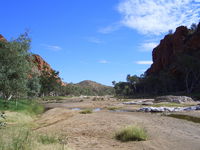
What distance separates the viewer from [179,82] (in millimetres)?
105188

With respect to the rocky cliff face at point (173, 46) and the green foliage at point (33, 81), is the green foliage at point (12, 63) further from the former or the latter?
the rocky cliff face at point (173, 46)

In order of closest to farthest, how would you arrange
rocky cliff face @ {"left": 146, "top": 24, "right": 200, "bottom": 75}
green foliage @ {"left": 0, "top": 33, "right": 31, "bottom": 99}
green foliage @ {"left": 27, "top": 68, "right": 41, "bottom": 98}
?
green foliage @ {"left": 0, "top": 33, "right": 31, "bottom": 99}, green foliage @ {"left": 27, "top": 68, "right": 41, "bottom": 98}, rocky cliff face @ {"left": 146, "top": 24, "right": 200, "bottom": 75}

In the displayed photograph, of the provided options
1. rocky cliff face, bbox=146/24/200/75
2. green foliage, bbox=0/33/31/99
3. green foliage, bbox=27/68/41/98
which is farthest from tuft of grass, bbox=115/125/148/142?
rocky cliff face, bbox=146/24/200/75

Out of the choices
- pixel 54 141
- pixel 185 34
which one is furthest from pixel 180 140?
pixel 185 34

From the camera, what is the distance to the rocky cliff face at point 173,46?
336 feet

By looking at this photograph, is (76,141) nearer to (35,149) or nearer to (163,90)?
(35,149)

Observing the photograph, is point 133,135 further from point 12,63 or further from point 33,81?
point 33,81

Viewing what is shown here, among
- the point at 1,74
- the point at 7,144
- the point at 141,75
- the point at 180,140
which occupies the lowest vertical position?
the point at 180,140

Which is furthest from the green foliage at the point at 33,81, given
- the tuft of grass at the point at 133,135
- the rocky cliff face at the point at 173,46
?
the rocky cliff face at the point at 173,46

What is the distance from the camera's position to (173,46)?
389 ft

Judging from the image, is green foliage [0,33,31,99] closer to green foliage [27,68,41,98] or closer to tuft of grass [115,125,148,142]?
green foliage [27,68,41,98]

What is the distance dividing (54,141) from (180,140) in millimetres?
6399

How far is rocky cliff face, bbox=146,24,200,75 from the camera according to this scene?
102394 mm

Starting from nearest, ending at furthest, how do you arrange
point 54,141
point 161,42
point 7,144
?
point 7,144, point 54,141, point 161,42
